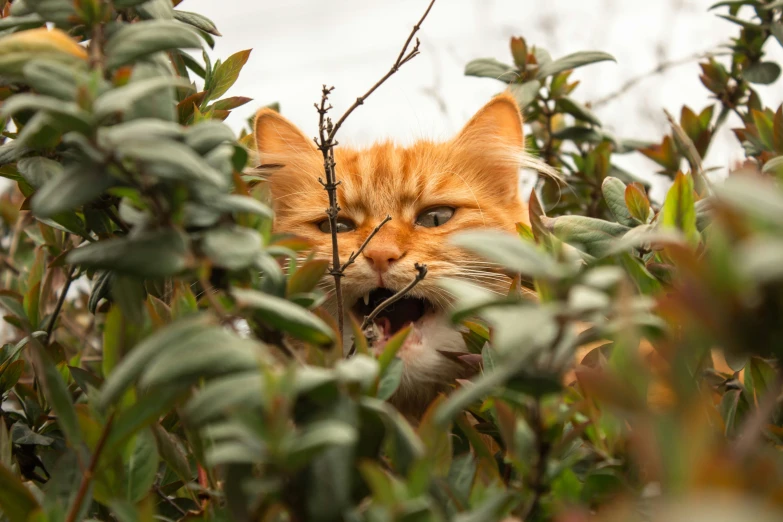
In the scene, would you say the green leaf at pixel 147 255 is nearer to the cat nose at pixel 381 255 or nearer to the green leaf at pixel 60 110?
the green leaf at pixel 60 110

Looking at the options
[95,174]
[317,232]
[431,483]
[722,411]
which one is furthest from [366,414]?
[317,232]

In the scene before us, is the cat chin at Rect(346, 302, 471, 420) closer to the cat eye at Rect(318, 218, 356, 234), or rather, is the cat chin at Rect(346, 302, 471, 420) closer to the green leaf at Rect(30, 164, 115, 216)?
the cat eye at Rect(318, 218, 356, 234)

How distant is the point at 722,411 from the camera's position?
2.79 ft

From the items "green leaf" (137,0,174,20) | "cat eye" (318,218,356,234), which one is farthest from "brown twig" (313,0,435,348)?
"cat eye" (318,218,356,234)

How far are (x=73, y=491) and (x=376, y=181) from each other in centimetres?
143

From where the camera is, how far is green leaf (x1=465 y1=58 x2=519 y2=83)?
1.62m

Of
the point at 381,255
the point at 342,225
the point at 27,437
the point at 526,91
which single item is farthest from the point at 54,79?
the point at 342,225

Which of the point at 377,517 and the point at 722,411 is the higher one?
the point at 377,517

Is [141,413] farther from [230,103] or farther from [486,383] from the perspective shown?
[230,103]

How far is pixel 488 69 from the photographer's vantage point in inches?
64.2

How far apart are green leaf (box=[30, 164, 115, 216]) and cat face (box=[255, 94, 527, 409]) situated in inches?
46.5

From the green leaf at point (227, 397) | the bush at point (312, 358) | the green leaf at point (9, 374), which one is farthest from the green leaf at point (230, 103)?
the green leaf at point (227, 397)

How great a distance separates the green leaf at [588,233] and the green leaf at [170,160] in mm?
610

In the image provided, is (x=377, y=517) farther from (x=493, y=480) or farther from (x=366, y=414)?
(x=493, y=480)
